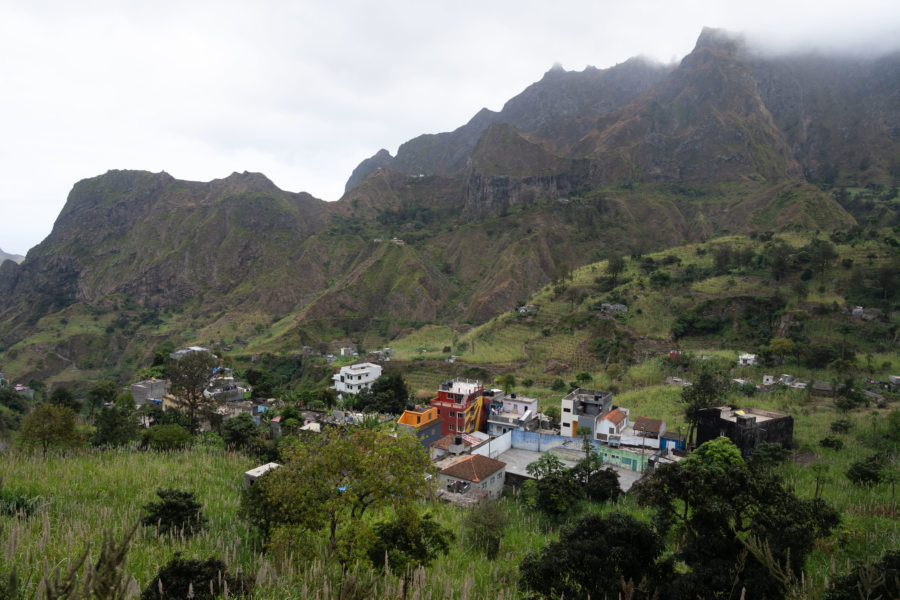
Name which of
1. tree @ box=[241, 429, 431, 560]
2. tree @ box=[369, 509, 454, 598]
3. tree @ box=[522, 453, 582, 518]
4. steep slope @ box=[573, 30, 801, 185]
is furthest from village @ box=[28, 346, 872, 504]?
steep slope @ box=[573, 30, 801, 185]

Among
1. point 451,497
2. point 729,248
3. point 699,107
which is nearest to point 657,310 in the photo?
point 729,248

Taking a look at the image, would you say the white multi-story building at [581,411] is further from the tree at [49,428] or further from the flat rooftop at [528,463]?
the tree at [49,428]

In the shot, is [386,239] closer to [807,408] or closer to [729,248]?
[729,248]

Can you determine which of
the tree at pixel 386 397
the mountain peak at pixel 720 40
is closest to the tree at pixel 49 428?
the tree at pixel 386 397

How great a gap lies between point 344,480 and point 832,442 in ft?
98.6

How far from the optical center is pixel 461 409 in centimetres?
3616

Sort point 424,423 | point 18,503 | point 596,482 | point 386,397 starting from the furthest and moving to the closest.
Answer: point 386,397 < point 424,423 < point 596,482 < point 18,503

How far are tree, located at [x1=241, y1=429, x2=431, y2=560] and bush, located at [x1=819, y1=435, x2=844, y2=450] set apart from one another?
28.4 m

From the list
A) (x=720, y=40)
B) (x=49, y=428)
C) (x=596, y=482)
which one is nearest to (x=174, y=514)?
(x=49, y=428)

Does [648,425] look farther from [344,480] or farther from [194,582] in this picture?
[194,582]

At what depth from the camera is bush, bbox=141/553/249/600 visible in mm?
7402

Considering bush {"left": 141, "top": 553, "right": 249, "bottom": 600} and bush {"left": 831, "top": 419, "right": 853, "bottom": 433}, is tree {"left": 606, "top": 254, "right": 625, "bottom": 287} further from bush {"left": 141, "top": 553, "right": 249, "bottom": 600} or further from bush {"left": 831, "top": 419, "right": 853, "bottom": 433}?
bush {"left": 141, "top": 553, "right": 249, "bottom": 600}

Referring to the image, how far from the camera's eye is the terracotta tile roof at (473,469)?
25844 millimetres

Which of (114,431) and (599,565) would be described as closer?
(599,565)
